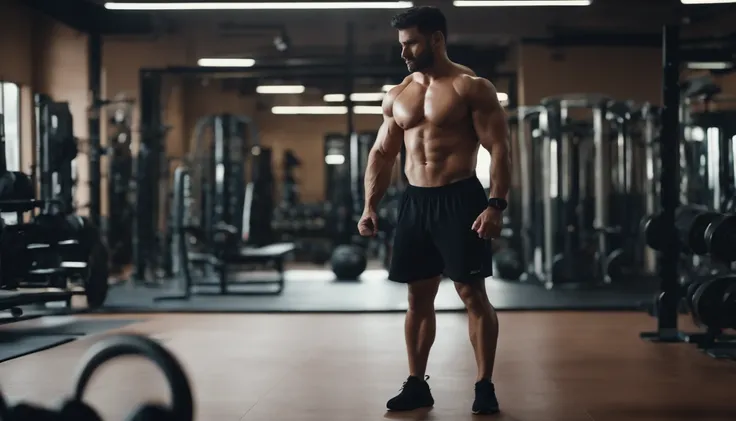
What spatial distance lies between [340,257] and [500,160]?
6.09 m

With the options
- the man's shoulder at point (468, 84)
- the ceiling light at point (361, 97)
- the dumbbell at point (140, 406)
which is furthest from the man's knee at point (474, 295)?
the ceiling light at point (361, 97)

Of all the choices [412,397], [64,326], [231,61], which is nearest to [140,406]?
[412,397]

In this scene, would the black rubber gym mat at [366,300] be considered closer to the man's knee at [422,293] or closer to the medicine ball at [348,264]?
the medicine ball at [348,264]

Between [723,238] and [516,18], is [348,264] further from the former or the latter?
[723,238]

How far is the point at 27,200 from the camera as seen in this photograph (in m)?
4.89

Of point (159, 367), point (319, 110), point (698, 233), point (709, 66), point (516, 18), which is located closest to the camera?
point (159, 367)

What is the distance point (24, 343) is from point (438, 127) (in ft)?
9.04

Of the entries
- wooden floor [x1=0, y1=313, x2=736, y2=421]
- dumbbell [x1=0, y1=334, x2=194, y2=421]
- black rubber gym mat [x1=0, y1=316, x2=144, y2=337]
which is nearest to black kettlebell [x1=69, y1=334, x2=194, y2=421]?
dumbbell [x1=0, y1=334, x2=194, y2=421]

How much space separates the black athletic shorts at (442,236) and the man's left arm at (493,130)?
0.10 meters

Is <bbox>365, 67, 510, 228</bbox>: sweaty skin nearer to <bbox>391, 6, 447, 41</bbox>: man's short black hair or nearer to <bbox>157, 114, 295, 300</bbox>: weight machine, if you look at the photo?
<bbox>391, 6, 447, 41</bbox>: man's short black hair

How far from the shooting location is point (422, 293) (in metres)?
3.04

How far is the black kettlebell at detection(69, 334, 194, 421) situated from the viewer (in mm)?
1680

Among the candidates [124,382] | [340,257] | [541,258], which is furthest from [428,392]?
[340,257]

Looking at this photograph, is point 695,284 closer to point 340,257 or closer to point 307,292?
point 307,292
